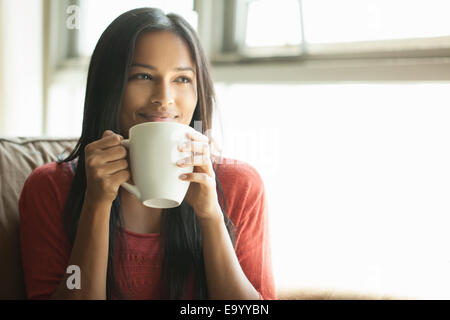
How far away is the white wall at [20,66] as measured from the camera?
5.31ft

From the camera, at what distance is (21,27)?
1.62m

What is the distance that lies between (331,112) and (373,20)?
0.26 meters

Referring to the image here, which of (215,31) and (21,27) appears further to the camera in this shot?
(21,27)

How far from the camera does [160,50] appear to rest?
738 mm

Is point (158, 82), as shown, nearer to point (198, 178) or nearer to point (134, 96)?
point (134, 96)

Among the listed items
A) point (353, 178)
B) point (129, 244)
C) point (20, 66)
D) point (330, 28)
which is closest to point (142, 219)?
point (129, 244)

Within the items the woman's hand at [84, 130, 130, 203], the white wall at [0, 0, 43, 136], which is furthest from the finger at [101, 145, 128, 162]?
the white wall at [0, 0, 43, 136]

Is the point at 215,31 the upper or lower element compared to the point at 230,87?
upper

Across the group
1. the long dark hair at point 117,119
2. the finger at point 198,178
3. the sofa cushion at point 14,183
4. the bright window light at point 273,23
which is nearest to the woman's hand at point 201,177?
the finger at point 198,178

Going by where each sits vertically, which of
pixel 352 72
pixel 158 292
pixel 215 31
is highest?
pixel 215 31

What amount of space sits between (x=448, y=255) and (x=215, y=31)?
993 mm

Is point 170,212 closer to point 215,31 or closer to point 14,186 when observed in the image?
point 14,186

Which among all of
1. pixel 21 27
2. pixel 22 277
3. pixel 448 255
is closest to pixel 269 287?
pixel 448 255

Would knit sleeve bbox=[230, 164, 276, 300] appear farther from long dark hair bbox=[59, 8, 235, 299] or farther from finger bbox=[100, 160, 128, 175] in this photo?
finger bbox=[100, 160, 128, 175]
